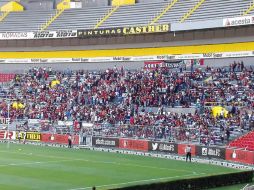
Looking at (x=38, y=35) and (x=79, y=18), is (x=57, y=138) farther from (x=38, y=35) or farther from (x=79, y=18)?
(x=79, y=18)

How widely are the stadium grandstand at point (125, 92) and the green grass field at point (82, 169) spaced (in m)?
0.08

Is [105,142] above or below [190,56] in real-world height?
below

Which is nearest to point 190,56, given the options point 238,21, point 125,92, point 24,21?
point 125,92

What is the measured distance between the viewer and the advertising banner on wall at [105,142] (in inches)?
2106

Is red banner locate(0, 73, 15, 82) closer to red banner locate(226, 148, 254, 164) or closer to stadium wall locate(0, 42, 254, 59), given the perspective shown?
stadium wall locate(0, 42, 254, 59)

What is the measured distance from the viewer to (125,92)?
62688 millimetres

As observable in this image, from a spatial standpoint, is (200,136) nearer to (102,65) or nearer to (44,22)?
(102,65)

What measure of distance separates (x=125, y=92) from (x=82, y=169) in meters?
24.2

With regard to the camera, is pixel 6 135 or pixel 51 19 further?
pixel 51 19

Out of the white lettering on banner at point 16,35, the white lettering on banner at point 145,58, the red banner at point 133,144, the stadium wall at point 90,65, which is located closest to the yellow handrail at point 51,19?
the white lettering on banner at point 16,35

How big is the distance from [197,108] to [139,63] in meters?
16.1

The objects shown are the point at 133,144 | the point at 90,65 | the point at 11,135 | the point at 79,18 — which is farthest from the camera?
the point at 79,18

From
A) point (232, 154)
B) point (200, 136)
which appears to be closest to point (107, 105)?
point (200, 136)

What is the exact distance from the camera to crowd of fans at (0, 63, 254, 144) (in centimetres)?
5022
